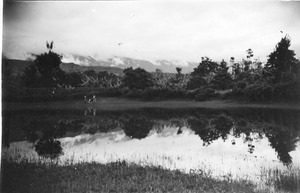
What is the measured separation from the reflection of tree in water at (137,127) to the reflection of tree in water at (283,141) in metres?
8.13

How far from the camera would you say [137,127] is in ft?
91.9

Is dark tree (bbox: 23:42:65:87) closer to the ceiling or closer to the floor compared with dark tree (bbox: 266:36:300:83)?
closer to the floor

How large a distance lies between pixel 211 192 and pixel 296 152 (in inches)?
330

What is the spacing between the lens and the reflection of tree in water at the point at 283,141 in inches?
641

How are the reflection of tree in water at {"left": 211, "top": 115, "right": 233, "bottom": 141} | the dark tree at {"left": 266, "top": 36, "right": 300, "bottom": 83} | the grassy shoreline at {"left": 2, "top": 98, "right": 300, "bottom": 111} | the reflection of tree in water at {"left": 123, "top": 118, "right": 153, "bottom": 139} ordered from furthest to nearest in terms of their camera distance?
the dark tree at {"left": 266, "top": 36, "right": 300, "bottom": 83} < the grassy shoreline at {"left": 2, "top": 98, "right": 300, "bottom": 111} < the reflection of tree in water at {"left": 123, "top": 118, "right": 153, "bottom": 139} < the reflection of tree in water at {"left": 211, "top": 115, "right": 233, "bottom": 141}

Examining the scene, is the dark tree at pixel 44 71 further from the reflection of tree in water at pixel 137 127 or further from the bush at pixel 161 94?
the bush at pixel 161 94

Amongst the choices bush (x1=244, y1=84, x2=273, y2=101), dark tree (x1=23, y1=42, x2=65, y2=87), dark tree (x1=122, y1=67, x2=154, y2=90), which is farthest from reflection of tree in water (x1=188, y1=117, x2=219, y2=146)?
dark tree (x1=23, y1=42, x2=65, y2=87)

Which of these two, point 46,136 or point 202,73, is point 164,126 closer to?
point 46,136

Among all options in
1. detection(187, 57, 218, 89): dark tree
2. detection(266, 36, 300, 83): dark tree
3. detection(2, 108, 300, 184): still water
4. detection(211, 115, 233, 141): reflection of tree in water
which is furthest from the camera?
detection(187, 57, 218, 89): dark tree

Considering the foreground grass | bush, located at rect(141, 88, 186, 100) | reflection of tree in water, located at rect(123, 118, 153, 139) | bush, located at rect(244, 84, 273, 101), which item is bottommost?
reflection of tree in water, located at rect(123, 118, 153, 139)

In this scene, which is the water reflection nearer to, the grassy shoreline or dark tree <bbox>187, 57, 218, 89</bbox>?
the grassy shoreline

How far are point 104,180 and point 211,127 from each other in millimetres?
16312

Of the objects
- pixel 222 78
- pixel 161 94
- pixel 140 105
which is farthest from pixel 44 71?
pixel 222 78

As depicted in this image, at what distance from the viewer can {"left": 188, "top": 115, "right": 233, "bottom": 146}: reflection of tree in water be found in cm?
2233
